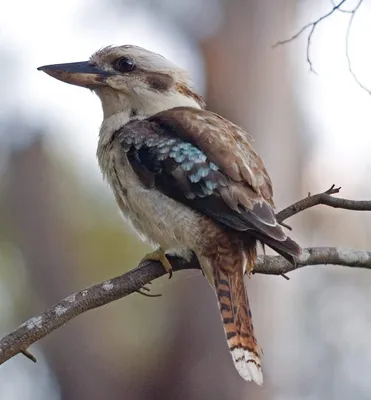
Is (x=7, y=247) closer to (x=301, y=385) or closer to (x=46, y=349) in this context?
(x=46, y=349)

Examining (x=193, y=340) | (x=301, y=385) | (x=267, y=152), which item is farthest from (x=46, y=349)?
(x=267, y=152)

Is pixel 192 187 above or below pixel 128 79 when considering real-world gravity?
below

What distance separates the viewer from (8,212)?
750cm

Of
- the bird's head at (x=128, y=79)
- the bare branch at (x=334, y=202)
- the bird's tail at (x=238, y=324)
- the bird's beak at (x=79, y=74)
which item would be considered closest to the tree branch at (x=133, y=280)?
the bare branch at (x=334, y=202)

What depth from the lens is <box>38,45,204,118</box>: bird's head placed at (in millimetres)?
3539

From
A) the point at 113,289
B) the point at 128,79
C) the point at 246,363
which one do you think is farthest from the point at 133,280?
the point at 128,79

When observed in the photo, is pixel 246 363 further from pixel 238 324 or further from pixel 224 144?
pixel 224 144

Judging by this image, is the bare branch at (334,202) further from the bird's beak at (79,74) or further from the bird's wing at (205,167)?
the bird's beak at (79,74)

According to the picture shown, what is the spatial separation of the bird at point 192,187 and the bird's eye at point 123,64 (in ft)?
0.11

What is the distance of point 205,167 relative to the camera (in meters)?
3.04

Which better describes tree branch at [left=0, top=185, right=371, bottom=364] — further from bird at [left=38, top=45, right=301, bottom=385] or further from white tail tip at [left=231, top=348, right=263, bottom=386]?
white tail tip at [left=231, top=348, right=263, bottom=386]

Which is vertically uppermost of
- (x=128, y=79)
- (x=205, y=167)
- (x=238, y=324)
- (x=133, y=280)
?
(x=128, y=79)

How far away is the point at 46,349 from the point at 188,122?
404cm

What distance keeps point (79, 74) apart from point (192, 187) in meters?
0.78
